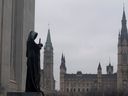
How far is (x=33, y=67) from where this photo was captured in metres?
13.4

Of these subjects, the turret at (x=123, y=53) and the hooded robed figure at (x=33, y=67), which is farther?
the turret at (x=123, y=53)

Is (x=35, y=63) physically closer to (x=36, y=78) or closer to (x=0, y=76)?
(x=36, y=78)

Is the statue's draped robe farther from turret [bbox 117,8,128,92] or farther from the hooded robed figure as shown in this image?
turret [bbox 117,8,128,92]

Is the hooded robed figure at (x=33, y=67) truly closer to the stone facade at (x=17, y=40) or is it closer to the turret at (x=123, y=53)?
the stone facade at (x=17, y=40)

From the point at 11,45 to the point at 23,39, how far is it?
64cm

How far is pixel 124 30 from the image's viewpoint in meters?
189

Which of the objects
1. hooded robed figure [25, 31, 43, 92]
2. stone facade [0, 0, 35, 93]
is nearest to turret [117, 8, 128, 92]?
stone facade [0, 0, 35, 93]

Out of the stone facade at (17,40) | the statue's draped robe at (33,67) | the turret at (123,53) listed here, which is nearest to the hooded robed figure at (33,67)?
the statue's draped robe at (33,67)

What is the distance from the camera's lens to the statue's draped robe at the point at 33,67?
43.5 ft

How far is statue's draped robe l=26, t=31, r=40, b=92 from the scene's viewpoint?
1327 cm

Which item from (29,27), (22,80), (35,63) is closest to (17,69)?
(22,80)

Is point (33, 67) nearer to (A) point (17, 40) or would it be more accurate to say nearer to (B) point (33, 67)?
(B) point (33, 67)

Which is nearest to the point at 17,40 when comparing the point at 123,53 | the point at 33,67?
the point at 33,67

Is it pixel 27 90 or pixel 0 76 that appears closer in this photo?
pixel 27 90
